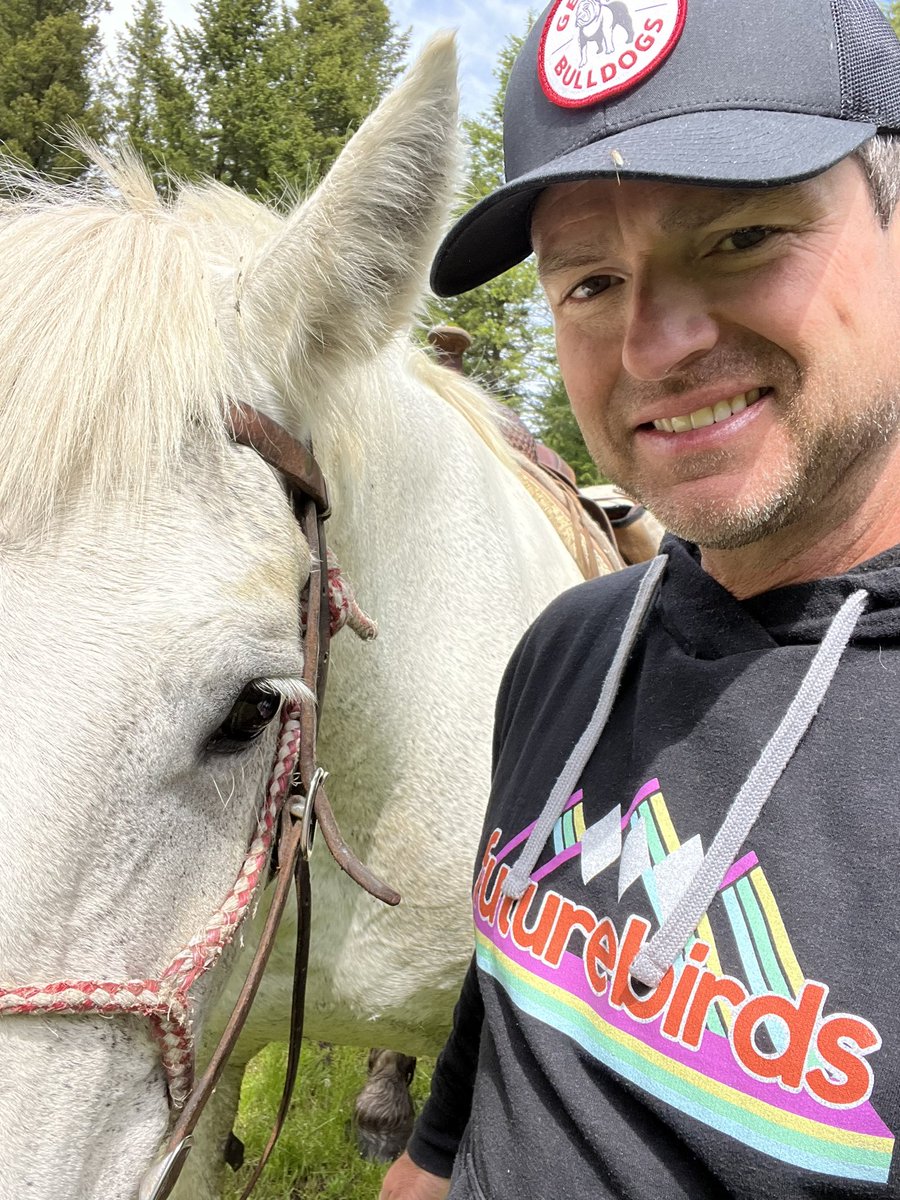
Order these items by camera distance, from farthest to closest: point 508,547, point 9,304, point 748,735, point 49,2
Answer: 1. point 49,2
2. point 508,547
3. point 9,304
4. point 748,735

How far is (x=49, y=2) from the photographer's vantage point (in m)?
21.5

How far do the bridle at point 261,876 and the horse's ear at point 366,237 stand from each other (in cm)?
18

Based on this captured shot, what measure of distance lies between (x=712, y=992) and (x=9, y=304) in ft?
4.45

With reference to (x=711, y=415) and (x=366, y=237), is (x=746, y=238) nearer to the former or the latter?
(x=711, y=415)

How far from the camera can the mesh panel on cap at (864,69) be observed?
3.01 feet

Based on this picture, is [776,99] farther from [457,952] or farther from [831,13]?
[457,952]

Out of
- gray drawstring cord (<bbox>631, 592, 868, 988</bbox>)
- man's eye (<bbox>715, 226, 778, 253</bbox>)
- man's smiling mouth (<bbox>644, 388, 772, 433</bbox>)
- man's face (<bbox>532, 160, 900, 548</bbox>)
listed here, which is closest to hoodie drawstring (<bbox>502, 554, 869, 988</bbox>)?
gray drawstring cord (<bbox>631, 592, 868, 988</bbox>)

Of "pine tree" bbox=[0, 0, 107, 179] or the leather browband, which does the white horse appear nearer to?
the leather browband

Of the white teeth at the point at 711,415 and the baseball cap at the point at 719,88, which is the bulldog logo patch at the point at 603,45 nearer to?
the baseball cap at the point at 719,88

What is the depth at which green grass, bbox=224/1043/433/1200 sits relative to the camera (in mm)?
3158

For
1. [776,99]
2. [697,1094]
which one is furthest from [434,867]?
[776,99]

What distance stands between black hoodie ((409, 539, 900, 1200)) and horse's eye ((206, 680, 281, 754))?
0.43 meters

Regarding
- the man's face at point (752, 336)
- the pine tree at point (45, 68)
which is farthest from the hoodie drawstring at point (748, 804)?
the pine tree at point (45, 68)

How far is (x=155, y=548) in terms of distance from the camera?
1.13 meters
